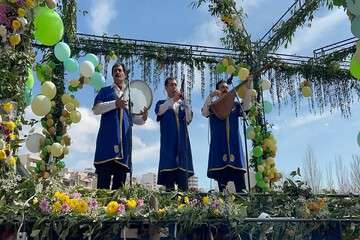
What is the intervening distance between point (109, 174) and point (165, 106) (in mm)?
919

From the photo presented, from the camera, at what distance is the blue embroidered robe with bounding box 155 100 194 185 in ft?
15.5

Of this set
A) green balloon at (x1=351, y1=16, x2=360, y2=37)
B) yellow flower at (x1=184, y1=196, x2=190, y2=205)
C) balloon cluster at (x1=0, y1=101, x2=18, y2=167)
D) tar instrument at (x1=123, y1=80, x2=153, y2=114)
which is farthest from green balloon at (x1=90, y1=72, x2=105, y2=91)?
green balloon at (x1=351, y1=16, x2=360, y2=37)

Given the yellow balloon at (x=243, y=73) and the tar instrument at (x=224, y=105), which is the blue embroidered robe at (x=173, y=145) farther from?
the yellow balloon at (x=243, y=73)

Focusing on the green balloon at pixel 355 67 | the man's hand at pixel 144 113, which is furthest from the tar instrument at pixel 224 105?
the green balloon at pixel 355 67

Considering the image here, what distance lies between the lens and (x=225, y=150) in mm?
4934

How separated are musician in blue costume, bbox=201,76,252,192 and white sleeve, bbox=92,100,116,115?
3.20 feet

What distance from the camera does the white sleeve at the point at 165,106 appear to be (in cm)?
493

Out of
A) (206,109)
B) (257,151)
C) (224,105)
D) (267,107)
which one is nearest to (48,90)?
(206,109)

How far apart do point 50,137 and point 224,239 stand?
360cm

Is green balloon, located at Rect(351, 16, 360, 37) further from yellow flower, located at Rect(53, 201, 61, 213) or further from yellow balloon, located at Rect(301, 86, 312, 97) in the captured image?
yellow balloon, located at Rect(301, 86, 312, 97)

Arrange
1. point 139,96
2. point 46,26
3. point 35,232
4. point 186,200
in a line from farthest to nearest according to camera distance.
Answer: point 139,96 → point 46,26 → point 186,200 → point 35,232

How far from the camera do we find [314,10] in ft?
20.6

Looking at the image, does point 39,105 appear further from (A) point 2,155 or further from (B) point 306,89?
(B) point 306,89

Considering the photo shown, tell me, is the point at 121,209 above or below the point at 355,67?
below
